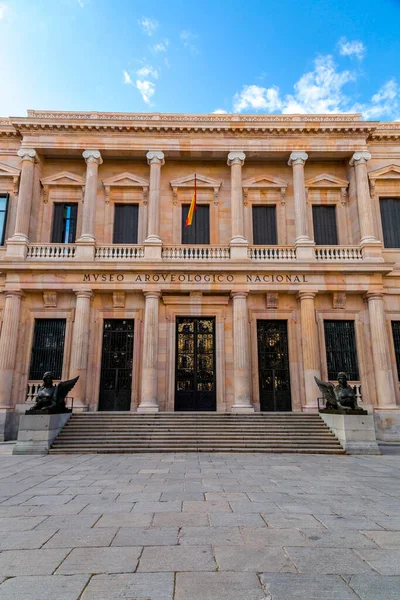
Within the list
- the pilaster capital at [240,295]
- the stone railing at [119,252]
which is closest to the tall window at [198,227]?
the stone railing at [119,252]

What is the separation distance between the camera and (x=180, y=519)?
527cm

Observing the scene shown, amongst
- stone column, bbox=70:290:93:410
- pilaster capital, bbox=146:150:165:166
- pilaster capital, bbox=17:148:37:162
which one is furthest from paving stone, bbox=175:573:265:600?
pilaster capital, bbox=17:148:37:162

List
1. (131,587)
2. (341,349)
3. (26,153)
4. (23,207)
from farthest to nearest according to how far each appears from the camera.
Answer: (26,153) < (23,207) < (341,349) < (131,587)

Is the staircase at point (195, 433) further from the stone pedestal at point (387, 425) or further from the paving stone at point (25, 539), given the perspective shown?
the paving stone at point (25, 539)

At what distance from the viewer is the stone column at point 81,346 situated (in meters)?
15.8

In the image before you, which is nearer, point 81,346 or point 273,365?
point 81,346

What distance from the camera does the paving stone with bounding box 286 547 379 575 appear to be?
12.1 ft

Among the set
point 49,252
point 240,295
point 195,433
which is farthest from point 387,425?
point 49,252

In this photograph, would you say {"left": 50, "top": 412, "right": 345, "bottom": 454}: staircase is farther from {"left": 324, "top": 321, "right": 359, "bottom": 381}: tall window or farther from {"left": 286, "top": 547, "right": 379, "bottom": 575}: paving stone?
{"left": 286, "top": 547, "right": 379, "bottom": 575}: paving stone

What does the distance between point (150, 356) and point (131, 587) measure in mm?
12966

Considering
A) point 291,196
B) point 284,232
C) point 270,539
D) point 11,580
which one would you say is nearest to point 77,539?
point 11,580

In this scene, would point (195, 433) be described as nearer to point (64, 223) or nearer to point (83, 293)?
point (83, 293)

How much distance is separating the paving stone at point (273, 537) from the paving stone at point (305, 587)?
81 centimetres

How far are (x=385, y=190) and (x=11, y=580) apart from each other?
20.5 meters
